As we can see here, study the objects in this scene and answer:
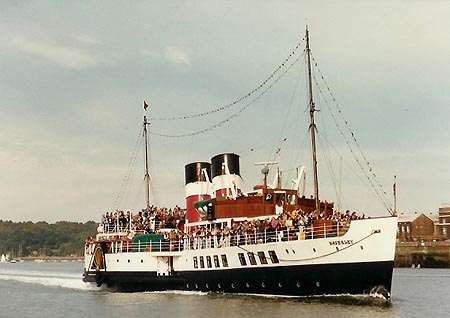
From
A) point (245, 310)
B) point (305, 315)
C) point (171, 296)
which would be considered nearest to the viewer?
point (305, 315)

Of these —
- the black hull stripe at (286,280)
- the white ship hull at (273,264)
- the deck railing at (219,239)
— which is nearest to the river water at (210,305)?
the black hull stripe at (286,280)

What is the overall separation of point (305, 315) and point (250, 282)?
801 centimetres

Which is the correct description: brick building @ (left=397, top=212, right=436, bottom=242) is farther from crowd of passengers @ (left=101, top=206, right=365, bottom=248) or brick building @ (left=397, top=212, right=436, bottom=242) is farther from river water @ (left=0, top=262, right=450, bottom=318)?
crowd of passengers @ (left=101, top=206, right=365, bottom=248)

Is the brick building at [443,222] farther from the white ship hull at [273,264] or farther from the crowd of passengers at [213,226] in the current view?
the white ship hull at [273,264]

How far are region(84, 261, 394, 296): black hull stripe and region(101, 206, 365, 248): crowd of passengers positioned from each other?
207cm

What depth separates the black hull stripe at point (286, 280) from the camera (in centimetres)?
3512

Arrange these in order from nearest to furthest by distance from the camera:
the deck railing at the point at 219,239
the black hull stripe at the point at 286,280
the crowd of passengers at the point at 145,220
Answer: the black hull stripe at the point at 286,280
the deck railing at the point at 219,239
the crowd of passengers at the point at 145,220

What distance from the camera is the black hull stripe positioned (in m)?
35.1

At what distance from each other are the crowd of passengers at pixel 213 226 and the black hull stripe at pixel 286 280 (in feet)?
6.81

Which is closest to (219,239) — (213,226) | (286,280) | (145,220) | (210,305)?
(213,226)

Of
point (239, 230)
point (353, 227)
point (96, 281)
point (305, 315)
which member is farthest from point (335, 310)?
point (96, 281)

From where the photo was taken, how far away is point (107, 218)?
5353 cm

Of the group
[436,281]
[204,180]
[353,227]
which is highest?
[204,180]

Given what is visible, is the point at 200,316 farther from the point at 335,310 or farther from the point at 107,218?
the point at 107,218
